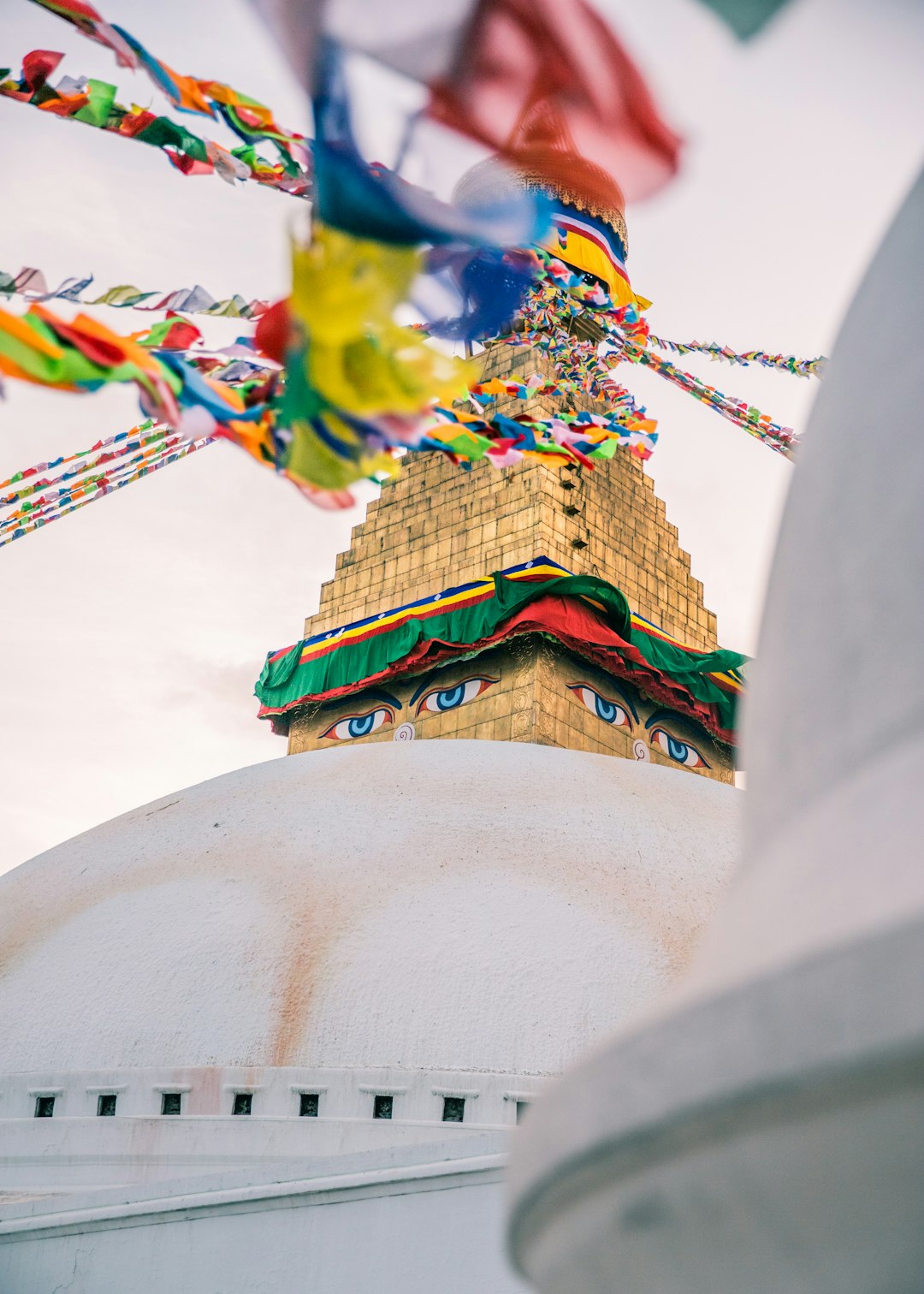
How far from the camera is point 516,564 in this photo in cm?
1062

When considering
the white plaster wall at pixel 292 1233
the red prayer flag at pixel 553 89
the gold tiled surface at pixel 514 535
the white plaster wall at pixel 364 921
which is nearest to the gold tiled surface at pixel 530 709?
the gold tiled surface at pixel 514 535

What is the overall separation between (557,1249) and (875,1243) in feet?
1.26

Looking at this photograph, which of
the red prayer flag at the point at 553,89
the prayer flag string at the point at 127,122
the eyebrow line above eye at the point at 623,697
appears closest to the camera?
the red prayer flag at the point at 553,89

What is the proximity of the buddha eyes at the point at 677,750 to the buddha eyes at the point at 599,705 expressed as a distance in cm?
37

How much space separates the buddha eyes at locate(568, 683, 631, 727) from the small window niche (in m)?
4.89

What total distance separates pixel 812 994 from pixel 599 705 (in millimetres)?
8785

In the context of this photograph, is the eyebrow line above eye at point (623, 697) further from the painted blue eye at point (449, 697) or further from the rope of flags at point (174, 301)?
the rope of flags at point (174, 301)

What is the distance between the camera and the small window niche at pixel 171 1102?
19.3 ft

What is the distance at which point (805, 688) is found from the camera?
6.28ft

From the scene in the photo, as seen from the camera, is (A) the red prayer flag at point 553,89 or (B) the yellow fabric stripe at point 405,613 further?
(B) the yellow fabric stripe at point 405,613

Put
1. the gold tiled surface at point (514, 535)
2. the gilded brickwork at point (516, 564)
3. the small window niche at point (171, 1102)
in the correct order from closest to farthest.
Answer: the small window niche at point (171, 1102), the gilded brickwork at point (516, 564), the gold tiled surface at point (514, 535)

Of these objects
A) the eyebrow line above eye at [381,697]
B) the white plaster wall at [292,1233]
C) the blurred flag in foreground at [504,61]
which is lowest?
the white plaster wall at [292,1233]

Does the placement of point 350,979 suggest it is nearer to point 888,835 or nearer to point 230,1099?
point 230,1099

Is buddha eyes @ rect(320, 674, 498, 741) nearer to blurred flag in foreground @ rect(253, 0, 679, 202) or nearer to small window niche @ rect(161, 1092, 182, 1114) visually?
small window niche @ rect(161, 1092, 182, 1114)
